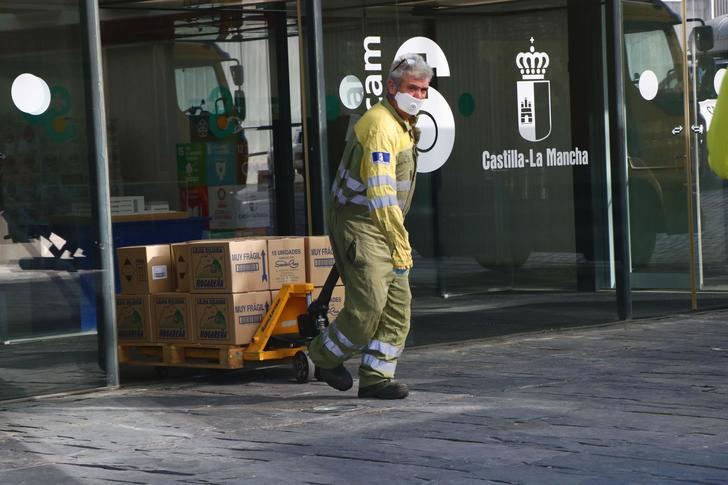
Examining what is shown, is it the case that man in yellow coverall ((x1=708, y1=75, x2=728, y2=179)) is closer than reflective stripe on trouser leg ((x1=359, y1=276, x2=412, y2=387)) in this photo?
Yes

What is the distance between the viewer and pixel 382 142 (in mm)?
7676

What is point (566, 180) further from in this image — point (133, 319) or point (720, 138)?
point (720, 138)

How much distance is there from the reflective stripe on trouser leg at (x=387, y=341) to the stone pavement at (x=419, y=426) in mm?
172

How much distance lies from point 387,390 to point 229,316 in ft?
4.24

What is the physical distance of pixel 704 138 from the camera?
12.2m

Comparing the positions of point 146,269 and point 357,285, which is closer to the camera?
point 357,285

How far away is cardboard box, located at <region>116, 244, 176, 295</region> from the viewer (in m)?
9.02

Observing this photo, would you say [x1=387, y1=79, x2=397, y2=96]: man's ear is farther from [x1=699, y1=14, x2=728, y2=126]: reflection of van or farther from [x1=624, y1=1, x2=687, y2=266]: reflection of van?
[x1=699, y1=14, x2=728, y2=126]: reflection of van

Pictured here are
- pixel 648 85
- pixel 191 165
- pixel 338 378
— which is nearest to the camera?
pixel 338 378

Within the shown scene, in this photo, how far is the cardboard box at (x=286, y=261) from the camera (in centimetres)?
884

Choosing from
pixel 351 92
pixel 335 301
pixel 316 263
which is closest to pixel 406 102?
pixel 316 263

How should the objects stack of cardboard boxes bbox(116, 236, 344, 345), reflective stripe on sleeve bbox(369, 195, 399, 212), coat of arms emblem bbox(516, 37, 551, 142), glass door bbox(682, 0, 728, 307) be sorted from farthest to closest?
glass door bbox(682, 0, 728, 307) < coat of arms emblem bbox(516, 37, 551, 142) < stack of cardboard boxes bbox(116, 236, 344, 345) < reflective stripe on sleeve bbox(369, 195, 399, 212)

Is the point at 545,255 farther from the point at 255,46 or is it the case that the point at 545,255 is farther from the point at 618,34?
the point at 255,46

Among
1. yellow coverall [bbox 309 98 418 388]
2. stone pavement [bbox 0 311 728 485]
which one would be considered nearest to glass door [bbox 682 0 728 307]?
stone pavement [bbox 0 311 728 485]
